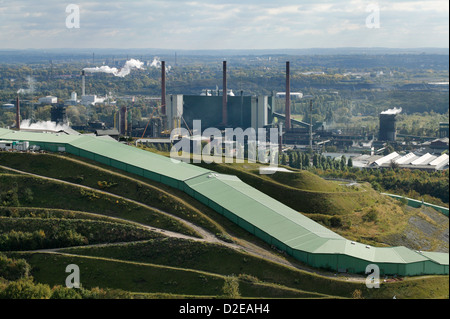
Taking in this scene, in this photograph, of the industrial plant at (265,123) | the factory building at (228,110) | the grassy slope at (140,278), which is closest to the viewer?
the grassy slope at (140,278)

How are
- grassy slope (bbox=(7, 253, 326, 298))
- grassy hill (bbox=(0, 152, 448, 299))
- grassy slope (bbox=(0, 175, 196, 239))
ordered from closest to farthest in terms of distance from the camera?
grassy slope (bbox=(7, 253, 326, 298)) → grassy hill (bbox=(0, 152, 448, 299)) → grassy slope (bbox=(0, 175, 196, 239))

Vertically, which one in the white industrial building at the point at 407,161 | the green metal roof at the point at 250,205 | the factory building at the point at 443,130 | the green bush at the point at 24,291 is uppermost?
the green metal roof at the point at 250,205

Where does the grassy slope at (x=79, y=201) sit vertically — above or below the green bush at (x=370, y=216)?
above

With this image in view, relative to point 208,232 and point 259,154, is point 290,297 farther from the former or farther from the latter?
point 259,154

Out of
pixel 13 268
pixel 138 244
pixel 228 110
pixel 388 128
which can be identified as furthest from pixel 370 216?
pixel 228 110

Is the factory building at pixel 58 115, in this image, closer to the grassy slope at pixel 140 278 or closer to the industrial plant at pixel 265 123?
the industrial plant at pixel 265 123

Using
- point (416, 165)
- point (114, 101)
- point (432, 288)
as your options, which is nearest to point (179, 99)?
point (416, 165)

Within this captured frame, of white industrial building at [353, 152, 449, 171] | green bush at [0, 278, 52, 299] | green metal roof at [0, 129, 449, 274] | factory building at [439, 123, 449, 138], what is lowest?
white industrial building at [353, 152, 449, 171]

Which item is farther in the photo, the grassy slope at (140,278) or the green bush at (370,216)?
the green bush at (370,216)

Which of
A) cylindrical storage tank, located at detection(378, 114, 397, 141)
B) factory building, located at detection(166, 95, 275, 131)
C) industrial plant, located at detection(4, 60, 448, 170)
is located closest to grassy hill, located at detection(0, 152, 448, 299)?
industrial plant, located at detection(4, 60, 448, 170)

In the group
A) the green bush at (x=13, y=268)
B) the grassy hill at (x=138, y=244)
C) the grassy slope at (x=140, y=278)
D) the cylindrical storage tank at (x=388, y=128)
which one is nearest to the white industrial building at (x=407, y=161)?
the cylindrical storage tank at (x=388, y=128)

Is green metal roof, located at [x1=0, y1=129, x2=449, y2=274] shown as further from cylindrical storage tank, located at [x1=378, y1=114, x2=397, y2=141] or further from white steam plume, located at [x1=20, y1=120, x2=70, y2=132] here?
cylindrical storage tank, located at [x1=378, y1=114, x2=397, y2=141]
